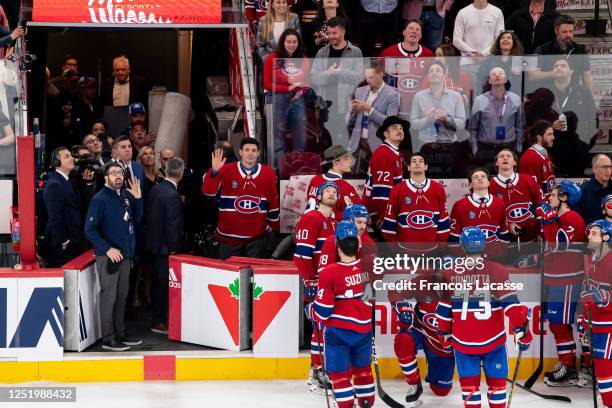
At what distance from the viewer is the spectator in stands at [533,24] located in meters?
13.0

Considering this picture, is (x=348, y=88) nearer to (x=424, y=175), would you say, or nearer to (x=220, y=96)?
(x=424, y=175)

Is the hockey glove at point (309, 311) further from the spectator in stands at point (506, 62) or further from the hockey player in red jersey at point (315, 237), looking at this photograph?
the spectator in stands at point (506, 62)

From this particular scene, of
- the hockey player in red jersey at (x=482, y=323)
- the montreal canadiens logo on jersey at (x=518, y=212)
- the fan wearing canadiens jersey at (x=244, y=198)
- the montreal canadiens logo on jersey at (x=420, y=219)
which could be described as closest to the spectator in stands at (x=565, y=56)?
the montreal canadiens logo on jersey at (x=518, y=212)

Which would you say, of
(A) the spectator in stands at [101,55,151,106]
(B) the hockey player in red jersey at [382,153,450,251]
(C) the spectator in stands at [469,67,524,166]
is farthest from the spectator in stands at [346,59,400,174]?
(A) the spectator in stands at [101,55,151,106]

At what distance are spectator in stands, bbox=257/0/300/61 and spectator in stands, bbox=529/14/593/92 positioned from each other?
84.8 inches

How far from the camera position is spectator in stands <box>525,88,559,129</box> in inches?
464

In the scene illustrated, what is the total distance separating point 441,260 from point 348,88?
2.03m

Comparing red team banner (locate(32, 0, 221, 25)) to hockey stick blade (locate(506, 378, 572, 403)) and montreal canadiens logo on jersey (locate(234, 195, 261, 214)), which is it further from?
hockey stick blade (locate(506, 378, 572, 403))

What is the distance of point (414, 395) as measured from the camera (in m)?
10.3

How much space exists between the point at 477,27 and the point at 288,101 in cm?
220

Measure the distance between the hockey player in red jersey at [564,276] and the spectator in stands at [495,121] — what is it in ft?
3.65

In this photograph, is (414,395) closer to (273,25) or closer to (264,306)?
(264,306)

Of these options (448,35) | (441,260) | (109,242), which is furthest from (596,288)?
(448,35)

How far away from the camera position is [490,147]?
11.8 m
